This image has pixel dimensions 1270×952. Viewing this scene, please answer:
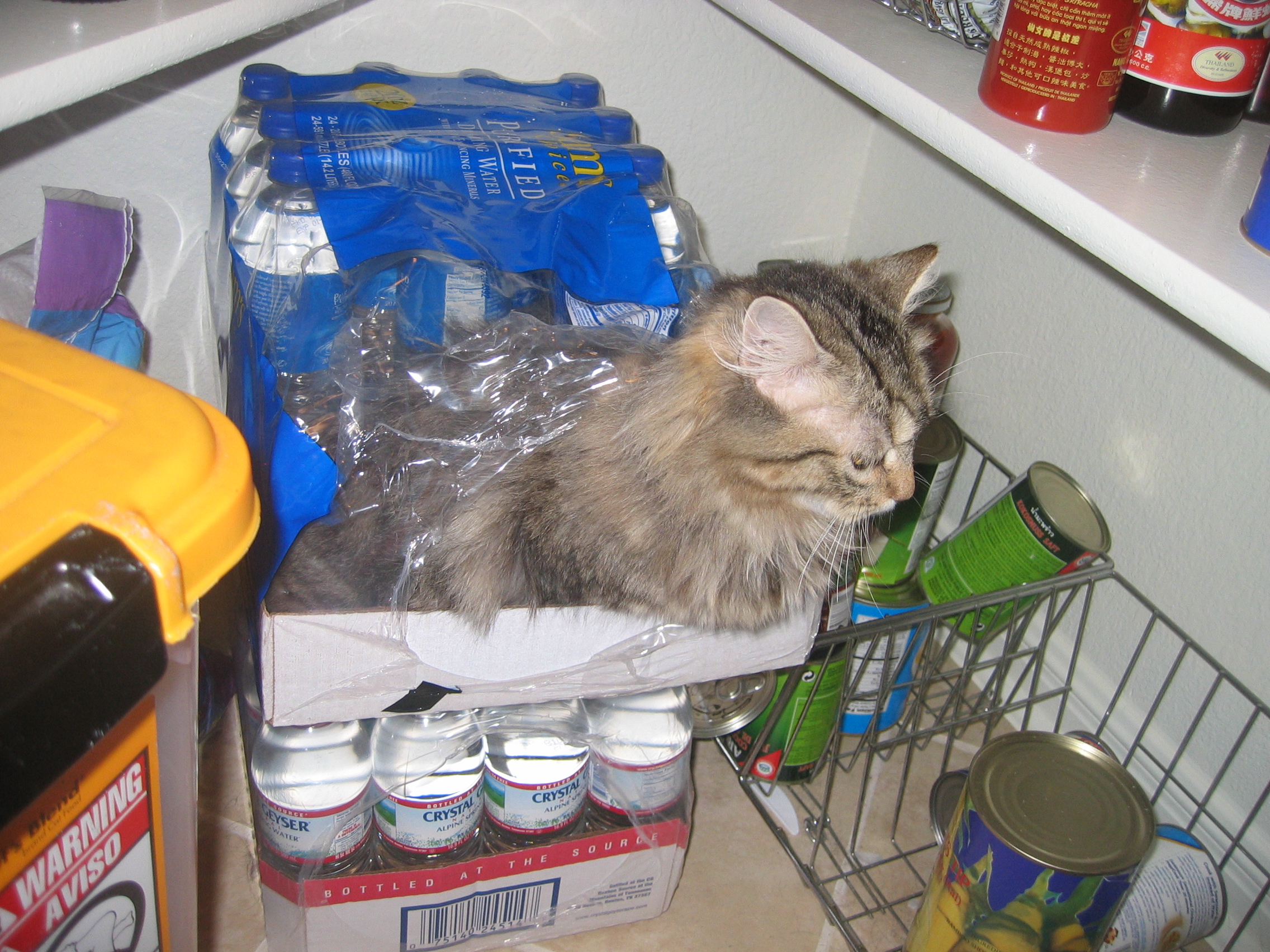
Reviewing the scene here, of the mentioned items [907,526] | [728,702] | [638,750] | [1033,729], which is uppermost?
[907,526]

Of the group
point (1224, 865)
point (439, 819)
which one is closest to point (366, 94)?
point (439, 819)

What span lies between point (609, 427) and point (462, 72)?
644 mm

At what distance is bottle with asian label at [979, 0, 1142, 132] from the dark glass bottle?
4 cm

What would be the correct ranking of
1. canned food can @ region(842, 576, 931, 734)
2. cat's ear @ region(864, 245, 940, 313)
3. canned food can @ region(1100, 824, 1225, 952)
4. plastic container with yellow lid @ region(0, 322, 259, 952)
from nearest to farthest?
1. plastic container with yellow lid @ region(0, 322, 259, 952)
2. cat's ear @ region(864, 245, 940, 313)
3. canned food can @ region(1100, 824, 1225, 952)
4. canned food can @ region(842, 576, 931, 734)

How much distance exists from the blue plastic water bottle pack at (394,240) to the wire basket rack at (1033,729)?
0.47m

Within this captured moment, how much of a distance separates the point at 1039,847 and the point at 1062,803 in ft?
0.22

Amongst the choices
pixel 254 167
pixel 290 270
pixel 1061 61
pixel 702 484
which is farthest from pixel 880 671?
pixel 254 167

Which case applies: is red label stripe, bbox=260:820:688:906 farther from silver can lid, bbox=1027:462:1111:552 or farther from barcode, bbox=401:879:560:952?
silver can lid, bbox=1027:462:1111:552

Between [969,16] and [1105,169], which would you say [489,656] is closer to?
[1105,169]

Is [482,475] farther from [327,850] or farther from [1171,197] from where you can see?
[1171,197]

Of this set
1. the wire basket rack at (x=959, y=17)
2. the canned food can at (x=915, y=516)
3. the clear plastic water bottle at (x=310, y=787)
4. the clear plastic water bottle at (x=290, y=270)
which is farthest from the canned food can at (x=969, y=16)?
Result: the clear plastic water bottle at (x=310, y=787)

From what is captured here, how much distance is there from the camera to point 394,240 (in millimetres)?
925

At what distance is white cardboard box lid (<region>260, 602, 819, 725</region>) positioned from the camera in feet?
2.50

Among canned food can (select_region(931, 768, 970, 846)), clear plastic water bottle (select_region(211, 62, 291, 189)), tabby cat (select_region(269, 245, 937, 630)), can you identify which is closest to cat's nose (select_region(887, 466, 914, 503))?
tabby cat (select_region(269, 245, 937, 630))
